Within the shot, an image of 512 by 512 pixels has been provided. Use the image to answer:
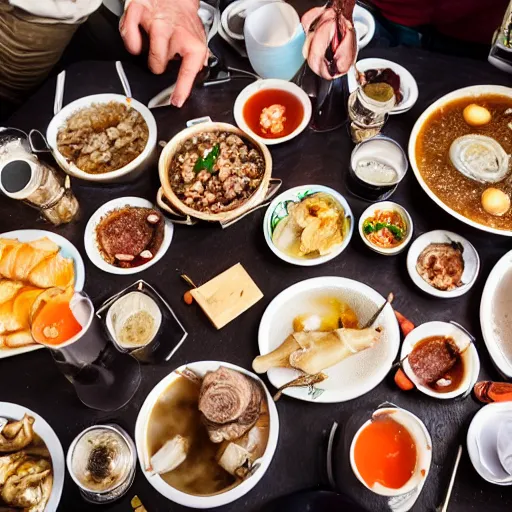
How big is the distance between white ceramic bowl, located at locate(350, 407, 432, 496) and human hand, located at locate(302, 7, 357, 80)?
4.34 feet

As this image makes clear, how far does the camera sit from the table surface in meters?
1.72

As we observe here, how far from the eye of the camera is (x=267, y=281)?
2.03 m

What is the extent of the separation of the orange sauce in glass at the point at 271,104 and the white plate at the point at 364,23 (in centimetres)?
49

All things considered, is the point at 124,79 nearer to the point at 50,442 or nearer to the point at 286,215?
the point at 286,215

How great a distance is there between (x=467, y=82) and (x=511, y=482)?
171cm

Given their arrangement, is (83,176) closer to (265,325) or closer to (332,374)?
(265,325)

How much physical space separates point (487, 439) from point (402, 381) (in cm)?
32

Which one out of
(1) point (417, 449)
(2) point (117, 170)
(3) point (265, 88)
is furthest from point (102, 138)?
(1) point (417, 449)

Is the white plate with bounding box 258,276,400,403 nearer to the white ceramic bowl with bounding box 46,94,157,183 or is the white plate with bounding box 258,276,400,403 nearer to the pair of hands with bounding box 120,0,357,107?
the white ceramic bowl with bounding box 46,94,157,183

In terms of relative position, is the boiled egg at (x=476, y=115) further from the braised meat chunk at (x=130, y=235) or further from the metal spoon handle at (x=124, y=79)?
the metal spoon handle at (x=124, y=79)

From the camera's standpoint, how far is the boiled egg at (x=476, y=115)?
218cm

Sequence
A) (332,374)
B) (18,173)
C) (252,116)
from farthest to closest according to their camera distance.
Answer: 1. (252,116)
2. (18,173)
3. (332,374)

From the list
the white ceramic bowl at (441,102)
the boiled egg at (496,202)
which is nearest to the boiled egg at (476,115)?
the white ceramic bowl at (441,102)

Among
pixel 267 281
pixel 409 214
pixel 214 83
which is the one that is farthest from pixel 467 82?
pixel 267 281
